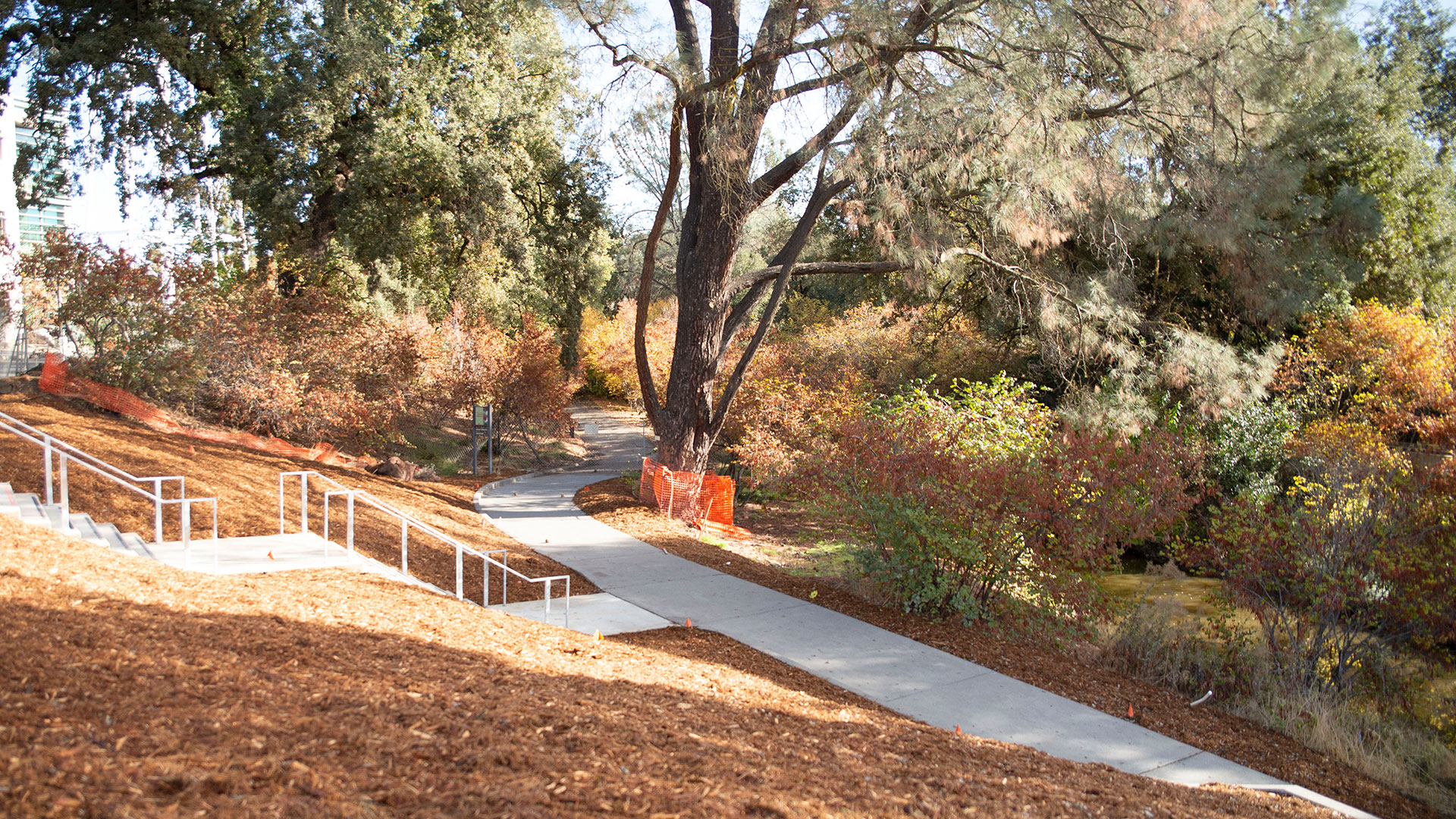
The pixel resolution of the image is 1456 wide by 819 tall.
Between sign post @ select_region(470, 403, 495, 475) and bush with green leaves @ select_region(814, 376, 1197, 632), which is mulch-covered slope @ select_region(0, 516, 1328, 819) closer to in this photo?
bush with green leaves @ select_region(814, 376, 1197, 632)

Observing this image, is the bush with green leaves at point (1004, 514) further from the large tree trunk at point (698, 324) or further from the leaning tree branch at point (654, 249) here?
the leaning tree branch at point (654, 249)

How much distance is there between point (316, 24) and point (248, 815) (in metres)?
21.3

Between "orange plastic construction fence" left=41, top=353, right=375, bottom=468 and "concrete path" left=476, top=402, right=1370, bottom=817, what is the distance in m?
5.23

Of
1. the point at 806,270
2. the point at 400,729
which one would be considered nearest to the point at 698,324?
the point at 806,270

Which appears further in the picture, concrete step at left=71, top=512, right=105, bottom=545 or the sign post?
the sign post

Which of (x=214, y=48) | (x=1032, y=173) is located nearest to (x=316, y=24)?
(x=214, y=48)

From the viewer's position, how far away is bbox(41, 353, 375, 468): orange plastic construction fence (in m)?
14.3

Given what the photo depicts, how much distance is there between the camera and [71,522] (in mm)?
7809

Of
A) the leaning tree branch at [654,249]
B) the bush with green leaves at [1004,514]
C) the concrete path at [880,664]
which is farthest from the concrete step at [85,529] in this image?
the leaning tree branch at [654,249]

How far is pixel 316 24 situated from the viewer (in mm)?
19891

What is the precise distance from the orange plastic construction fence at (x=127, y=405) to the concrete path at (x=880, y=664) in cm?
523

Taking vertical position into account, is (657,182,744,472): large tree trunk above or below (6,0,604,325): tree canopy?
below

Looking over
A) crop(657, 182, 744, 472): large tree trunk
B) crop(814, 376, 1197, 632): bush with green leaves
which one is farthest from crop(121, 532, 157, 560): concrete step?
crop(657, 182, 744, 472): large tree trunk

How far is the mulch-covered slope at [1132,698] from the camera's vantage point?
6027 mm
